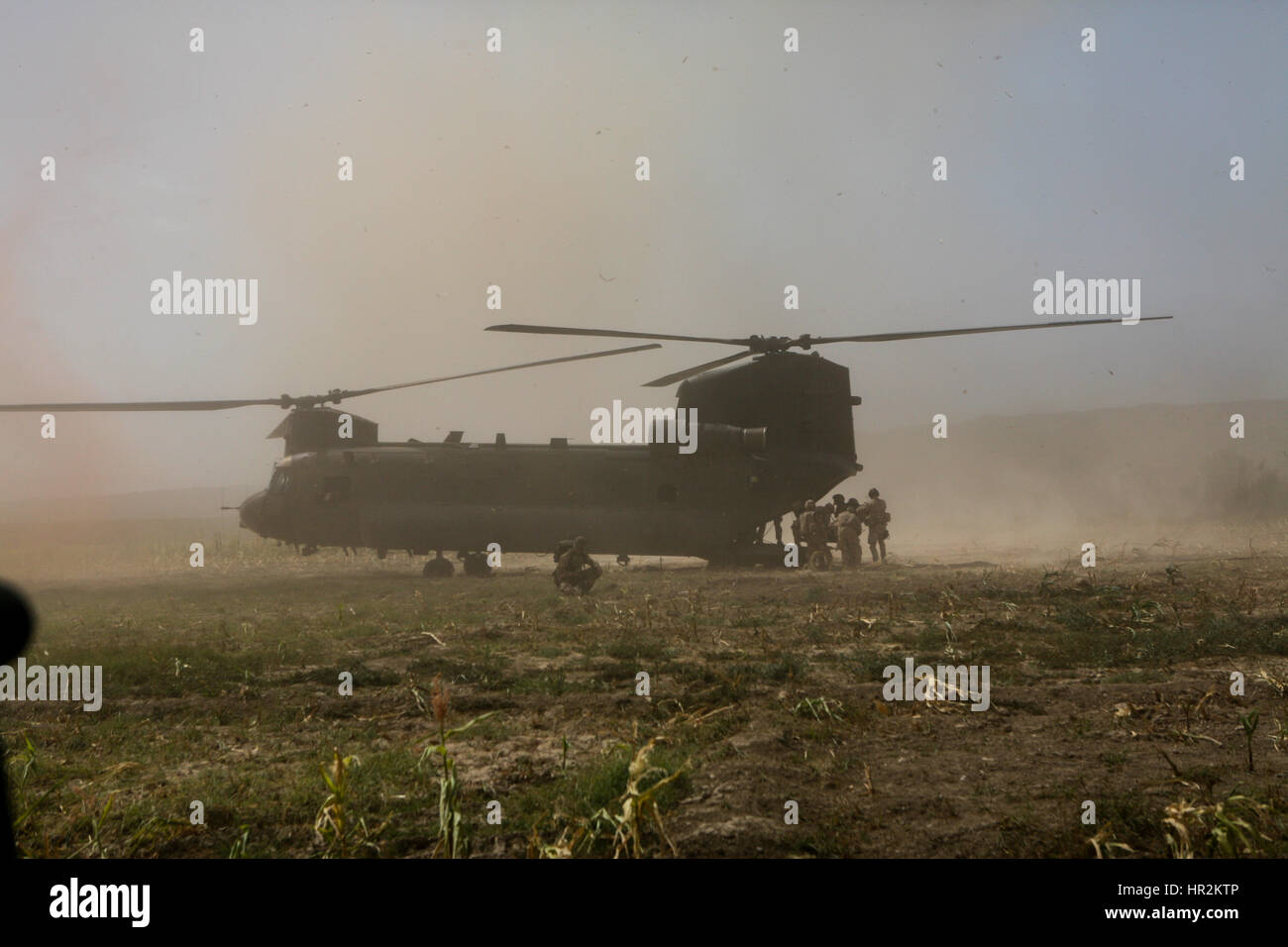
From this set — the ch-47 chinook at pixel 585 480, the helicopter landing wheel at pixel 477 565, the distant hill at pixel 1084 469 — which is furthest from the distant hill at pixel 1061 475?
the helicopter landing wheel at pixel 477 565

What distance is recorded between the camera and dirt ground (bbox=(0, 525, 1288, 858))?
4426mm

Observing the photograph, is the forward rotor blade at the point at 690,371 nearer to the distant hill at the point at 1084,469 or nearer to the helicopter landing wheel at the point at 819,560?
the helicopter landing wheel at the point at 819,560

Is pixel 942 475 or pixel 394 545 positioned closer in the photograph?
pixel 394 545

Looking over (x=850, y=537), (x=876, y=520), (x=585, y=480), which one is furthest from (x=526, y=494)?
(x=876, y=520)

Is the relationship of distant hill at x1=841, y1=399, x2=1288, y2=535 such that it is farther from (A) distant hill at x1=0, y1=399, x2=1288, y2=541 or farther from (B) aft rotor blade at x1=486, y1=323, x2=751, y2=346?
(B) aft rotor blade at x1=486, y1=323, x2=751, y2=346

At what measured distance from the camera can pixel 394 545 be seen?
62.4ft

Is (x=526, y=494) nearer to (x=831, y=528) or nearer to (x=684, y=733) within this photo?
(x=831, y=528)

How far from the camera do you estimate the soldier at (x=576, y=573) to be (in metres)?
15.2

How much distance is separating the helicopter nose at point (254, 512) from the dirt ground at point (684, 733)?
6485 mm

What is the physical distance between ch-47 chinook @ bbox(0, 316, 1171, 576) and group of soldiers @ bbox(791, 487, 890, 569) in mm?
958

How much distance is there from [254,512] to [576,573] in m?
9.11
